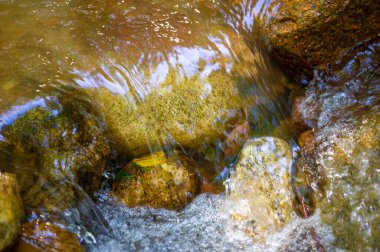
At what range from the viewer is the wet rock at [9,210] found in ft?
6.77

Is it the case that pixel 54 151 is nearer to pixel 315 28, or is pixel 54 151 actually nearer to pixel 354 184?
pixel 354 184

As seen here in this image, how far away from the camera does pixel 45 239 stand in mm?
2225

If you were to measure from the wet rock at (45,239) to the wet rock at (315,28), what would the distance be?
108 inches

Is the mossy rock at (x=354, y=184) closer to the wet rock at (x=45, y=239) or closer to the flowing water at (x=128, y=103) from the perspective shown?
the flowing water at (x=128, y=103)

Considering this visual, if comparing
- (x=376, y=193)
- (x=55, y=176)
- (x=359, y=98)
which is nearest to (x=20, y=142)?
(x=55, y=176)

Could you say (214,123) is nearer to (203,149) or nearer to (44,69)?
(203,149)

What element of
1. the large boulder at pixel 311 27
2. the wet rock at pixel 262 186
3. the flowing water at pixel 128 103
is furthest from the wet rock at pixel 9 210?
the large boulder at pixel 311 27

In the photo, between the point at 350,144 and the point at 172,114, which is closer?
the point at 350,144

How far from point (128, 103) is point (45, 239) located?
150 cm

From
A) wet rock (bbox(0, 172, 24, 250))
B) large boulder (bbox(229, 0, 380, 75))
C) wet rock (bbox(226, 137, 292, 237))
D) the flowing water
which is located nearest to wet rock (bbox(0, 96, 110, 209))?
the flowing water

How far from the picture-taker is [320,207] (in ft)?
9.70

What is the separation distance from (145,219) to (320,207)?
1.45 metres

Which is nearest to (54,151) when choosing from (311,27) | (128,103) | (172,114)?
(128,103)

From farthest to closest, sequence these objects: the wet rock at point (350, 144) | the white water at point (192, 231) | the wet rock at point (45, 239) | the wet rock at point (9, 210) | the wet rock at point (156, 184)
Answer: the wet rock at point (156, 184), the white water at point (192, 231), the wet rock at point (350, 144), the wet rock at point (45, 239), the wet rock at point (9, 210)
